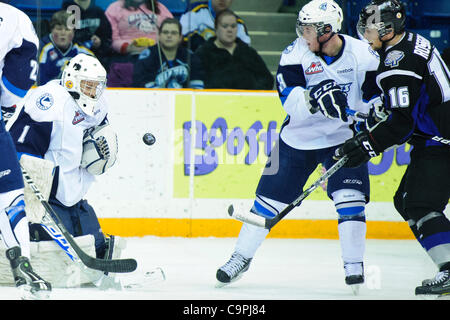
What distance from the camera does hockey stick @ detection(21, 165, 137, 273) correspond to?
129 inches

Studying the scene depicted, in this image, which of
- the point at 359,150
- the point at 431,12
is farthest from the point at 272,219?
the point at 431,12

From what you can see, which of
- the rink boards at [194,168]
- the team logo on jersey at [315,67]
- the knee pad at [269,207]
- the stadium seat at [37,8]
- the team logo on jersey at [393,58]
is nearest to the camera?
the team logo on jersey at [393,58]

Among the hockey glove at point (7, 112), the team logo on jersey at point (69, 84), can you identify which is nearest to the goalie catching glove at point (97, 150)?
the team logo on jersey at point (69, 84)

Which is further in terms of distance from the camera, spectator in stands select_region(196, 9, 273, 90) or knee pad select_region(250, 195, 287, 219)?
spectator in stands select_region(196, 9, 273, 90)

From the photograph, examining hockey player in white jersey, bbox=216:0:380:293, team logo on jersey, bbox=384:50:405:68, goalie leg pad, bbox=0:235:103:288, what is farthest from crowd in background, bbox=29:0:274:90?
team logo on jersey, bbox=384:50:405:68

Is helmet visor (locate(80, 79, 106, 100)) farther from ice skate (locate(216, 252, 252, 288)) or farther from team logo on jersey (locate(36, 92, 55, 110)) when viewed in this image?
ice skate (locate(216, 252, 252, 288))

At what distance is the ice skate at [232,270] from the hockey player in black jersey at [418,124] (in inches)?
29.4

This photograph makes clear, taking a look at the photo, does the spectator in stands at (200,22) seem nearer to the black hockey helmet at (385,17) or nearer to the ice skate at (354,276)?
the black hockey helmet at (385,17)

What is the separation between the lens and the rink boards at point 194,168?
514 centimetres

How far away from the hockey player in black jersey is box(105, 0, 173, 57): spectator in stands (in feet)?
7.10

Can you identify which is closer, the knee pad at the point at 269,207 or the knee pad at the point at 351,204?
the knee pad at the point at 351,204

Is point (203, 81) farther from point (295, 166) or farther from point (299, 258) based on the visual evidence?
point (295, 166)
